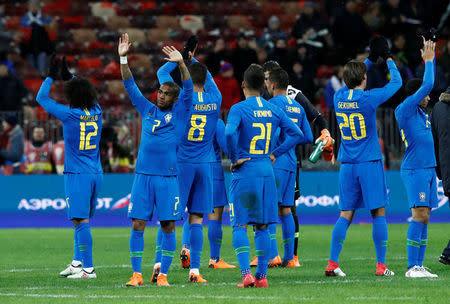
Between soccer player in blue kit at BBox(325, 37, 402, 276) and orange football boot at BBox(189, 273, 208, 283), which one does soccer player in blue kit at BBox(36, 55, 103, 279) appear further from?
soccer player in blue kit at BBox(325, 37, 402, 276)

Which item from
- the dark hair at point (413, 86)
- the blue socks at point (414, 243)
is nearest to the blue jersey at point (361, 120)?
the dark hair at point (413, 86)

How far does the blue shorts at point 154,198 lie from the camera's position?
10547 mm

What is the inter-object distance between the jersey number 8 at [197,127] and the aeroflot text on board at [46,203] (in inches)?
375

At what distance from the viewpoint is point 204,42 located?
95.5 ft

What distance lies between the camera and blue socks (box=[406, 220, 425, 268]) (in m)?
11.3

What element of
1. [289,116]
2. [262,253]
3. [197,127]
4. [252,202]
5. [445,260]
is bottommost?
[445,260]

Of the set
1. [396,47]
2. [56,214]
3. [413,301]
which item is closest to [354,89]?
[413,301]

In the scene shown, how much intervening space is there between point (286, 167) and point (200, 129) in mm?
1472

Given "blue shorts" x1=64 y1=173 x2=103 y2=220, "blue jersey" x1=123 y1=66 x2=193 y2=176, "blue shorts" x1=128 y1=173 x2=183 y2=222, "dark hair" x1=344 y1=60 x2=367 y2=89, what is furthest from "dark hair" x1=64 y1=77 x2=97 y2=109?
"dark hair" x1=344 y1=60 x2=367 y2=89

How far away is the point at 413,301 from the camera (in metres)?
9.01

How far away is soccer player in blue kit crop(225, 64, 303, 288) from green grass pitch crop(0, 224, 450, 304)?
1.37ft

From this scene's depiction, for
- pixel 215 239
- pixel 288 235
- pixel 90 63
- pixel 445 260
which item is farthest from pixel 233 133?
pixel 90 63

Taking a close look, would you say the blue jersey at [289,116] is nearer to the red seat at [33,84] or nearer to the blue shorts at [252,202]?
the blue shorts at [252,202]

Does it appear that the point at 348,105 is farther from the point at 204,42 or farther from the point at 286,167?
the point at 204,42
